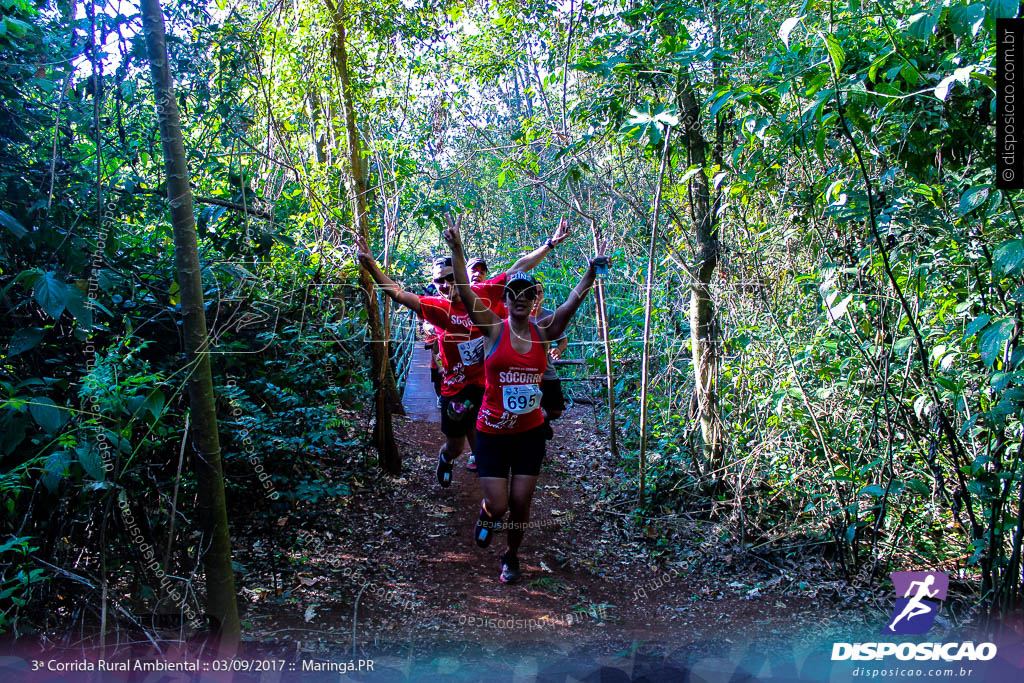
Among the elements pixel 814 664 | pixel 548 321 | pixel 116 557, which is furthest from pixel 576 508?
pixel 116 557

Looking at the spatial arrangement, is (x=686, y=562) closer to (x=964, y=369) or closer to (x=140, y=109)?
(x=964, y=369)

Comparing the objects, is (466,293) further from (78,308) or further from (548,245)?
(78,308)

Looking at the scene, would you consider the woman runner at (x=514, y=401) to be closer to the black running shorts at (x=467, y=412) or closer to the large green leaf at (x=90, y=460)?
the black running shorts at (x=467, y=412)

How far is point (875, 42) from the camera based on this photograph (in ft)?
10.9

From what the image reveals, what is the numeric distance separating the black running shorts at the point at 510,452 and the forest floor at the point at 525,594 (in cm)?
75

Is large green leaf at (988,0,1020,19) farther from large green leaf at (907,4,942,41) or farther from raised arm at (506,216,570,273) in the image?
raised arm at (506,216,570,273)

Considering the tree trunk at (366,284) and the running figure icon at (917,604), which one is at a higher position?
the tree trunk at (366,284)

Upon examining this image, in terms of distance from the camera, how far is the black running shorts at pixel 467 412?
534cm

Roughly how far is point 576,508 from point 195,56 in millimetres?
4302

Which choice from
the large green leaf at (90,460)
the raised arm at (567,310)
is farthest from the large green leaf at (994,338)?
the large green leaf at (90,460)

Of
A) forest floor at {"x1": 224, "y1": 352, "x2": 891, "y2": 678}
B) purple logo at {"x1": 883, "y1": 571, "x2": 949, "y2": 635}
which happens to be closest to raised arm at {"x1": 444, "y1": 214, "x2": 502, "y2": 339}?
forest floor at {"x1": 224, "y1": 352, "x2": 891, "y2": 678}

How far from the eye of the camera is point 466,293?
3820mm

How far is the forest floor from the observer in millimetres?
3387

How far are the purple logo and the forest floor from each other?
161 millimetres
